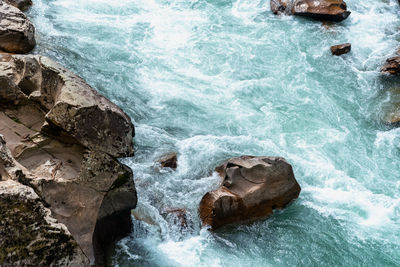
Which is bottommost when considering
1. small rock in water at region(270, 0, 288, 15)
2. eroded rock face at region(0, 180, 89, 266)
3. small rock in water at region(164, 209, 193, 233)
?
small rock in water at region(164, 209, 193, 233)

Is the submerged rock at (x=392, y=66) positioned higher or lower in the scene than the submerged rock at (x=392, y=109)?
higher

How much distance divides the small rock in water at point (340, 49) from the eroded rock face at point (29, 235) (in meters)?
11.8

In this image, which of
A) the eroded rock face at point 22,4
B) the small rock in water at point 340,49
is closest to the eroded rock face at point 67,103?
the eroded rock face at point 22,4

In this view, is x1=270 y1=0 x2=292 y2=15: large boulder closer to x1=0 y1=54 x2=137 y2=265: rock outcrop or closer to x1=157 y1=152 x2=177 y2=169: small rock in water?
x1=157 y1=152 x2=177 y2=169: small rock in water

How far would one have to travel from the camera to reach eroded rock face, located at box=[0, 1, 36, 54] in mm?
11430

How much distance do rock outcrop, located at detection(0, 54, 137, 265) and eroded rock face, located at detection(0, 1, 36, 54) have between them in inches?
176

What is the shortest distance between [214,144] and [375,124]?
4483mm

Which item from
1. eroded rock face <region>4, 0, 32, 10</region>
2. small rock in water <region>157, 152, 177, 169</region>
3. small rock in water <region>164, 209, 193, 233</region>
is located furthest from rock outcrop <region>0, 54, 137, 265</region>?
eroded rock face <region>4, 0, 32, 10</region>

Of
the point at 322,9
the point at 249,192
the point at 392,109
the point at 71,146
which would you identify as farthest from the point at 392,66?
the point at 71,146

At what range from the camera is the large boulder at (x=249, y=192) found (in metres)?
8.21

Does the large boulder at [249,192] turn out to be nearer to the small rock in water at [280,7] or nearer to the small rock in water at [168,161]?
the small rock in water at [168,161]

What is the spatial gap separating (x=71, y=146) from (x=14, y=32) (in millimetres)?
5937

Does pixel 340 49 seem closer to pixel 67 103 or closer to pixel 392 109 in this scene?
pixel 392 109

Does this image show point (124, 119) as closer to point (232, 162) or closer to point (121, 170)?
point (121, 170)
